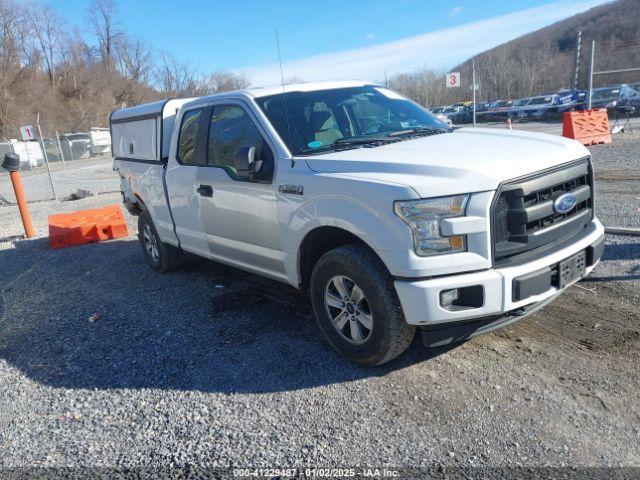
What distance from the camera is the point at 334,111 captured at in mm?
4445

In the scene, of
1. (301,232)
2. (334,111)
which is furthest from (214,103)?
(301,232)

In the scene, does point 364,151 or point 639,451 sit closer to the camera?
point 639,451

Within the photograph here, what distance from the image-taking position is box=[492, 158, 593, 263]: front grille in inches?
123

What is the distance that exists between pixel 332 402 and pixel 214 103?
295cm

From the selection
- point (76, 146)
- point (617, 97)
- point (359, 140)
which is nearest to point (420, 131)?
point (359, 140)

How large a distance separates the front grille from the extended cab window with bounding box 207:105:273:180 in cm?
177

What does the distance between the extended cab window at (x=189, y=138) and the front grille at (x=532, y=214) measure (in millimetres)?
3042

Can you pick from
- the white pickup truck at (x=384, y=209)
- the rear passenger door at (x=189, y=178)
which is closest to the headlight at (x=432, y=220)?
the white pickup truck at (x=384, y=209)

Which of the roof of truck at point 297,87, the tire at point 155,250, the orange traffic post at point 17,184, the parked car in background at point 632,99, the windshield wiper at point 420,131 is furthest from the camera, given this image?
the parked car in background at point 632,99

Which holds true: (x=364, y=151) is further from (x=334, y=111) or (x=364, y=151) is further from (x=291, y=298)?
(x=291, y=298)

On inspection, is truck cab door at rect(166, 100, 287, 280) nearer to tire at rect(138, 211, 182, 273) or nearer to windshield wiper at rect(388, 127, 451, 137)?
tire at rect(138, 211, 182, 273)

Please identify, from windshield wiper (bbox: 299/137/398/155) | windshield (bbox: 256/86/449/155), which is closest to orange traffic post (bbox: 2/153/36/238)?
windshield (bbox: 256/86/449/155)

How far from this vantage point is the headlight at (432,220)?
9.98 feet

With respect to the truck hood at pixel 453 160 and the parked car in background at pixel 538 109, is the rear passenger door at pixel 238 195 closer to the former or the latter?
the truck hood at pixel 453 160
